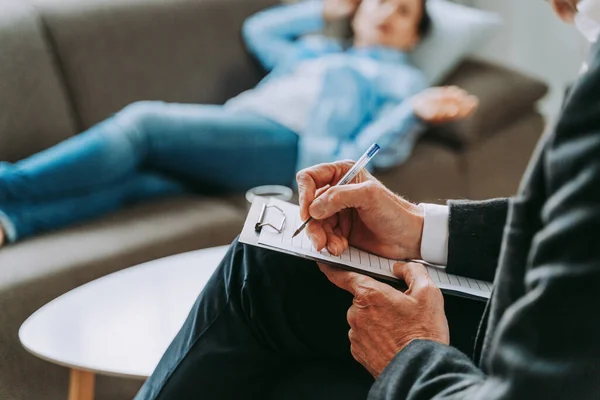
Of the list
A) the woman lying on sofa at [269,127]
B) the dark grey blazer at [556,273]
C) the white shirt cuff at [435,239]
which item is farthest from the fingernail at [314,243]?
the woman lying on sofa at [269,127]

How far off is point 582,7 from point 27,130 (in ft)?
4.79

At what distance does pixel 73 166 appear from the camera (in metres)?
1.72

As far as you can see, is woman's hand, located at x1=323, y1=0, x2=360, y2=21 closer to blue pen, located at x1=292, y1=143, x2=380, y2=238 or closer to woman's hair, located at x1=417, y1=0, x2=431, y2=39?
woman's hair, located at x1=417, y1=0, x2=431, y2=39

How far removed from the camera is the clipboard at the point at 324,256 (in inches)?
33.4

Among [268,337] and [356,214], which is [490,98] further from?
[268,337]

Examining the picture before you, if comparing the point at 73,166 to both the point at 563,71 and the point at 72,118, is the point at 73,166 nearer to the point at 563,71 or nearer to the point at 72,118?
the point at 72,118

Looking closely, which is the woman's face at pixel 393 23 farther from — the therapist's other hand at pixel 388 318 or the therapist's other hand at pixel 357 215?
the therapist's other hand at pixel 388 318

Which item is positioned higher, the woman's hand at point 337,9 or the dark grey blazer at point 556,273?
the dark grey blazer at point 556,273

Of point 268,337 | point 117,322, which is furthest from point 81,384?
point 268,337

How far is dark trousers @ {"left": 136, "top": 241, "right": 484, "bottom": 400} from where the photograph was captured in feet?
2.89

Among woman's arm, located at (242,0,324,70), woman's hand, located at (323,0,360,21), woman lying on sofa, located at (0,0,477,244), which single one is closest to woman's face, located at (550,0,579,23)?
woman lying on sofa, located at (0,0,477,244)

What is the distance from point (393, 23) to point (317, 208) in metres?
1.53

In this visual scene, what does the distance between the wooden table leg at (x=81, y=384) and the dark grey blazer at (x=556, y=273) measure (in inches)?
30.6

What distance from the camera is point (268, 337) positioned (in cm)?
90
